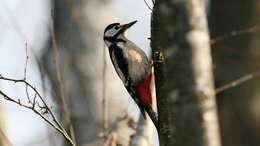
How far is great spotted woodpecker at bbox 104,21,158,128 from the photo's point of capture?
604cm

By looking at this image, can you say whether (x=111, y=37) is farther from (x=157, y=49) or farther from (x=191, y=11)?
(x=191, y=11)

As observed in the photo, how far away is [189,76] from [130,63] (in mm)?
3559

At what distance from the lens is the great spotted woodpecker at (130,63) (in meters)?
6.04

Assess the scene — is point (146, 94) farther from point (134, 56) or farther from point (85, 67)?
point (85, 67)

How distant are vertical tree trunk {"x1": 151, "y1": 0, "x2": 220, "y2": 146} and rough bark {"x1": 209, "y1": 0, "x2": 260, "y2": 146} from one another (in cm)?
261

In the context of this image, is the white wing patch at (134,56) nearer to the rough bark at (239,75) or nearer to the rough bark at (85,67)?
the rough bark at (239,75)

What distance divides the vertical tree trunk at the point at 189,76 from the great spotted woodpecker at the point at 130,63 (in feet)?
9.45

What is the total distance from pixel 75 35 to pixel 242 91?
2462 mm

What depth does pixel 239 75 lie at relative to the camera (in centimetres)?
558

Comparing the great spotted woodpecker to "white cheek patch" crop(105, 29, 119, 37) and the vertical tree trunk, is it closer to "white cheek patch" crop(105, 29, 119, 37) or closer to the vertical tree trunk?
"white cheek patch" crop(105, 29, 119, 37)

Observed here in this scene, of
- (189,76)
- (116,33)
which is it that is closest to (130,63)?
(116,33)

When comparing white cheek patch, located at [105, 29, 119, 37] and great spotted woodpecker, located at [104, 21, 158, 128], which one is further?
white cheek patch, located at [105, 29, 119, 37]

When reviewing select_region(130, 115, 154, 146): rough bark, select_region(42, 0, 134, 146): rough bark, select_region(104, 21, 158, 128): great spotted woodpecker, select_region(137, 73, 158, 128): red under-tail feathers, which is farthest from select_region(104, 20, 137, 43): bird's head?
select_region(130, 115, 154, 146): rough bark

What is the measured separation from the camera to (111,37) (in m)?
6.58
